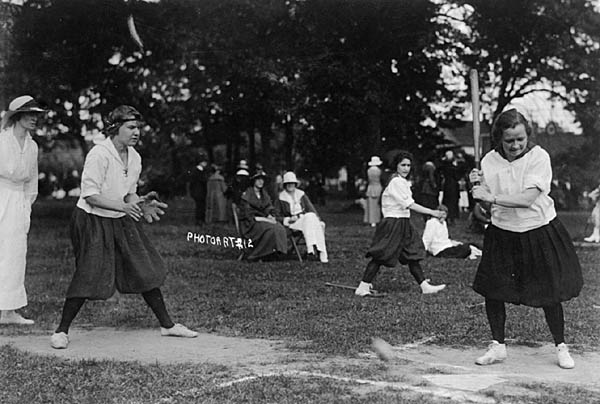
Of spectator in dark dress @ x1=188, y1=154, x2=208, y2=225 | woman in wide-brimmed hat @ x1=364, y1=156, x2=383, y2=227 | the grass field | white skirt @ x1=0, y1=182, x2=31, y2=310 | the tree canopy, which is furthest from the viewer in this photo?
woman in wide-brimmed hat @ x1=364, y1=156, x2=383, y2=227

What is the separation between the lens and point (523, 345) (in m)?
6.14

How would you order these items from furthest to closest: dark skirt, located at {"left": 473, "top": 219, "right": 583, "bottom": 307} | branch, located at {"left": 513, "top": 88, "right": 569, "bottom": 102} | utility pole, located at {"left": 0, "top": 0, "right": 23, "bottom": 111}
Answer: branch, located at {"left": 513, "top": 88, "right": 569, "bottom": 102}, utility pole, located at {"left": 0, "top": 0, "right": 23, "bottom": 111}, dark skirt, located at {"left": 473, "top": 219, "right": 583, "bottom": 307}

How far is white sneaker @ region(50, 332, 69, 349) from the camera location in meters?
6.04

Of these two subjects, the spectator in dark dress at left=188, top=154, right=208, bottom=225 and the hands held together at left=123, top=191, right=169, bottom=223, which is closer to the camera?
the hands held together at left=123, top=191, right=169, bottom=223

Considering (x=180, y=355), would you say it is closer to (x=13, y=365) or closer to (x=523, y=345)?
(x=13, y=365)

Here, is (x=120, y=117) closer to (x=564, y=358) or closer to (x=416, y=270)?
(x=564, y=358)

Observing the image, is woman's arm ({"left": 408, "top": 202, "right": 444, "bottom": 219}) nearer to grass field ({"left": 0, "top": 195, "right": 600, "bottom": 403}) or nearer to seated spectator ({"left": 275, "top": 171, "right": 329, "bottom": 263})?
grass field ({"left": 0, "top": 195, "right": 600, "bottom": 403})

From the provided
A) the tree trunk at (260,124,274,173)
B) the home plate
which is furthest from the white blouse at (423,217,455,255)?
the tree trunk at (260,124,274,173)

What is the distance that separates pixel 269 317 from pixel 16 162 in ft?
8.55

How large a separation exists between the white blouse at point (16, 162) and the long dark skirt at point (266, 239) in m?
5.66

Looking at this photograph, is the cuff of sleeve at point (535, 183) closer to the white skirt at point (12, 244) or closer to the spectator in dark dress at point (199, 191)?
the white skirt at point (12, 244)

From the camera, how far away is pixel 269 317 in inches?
292

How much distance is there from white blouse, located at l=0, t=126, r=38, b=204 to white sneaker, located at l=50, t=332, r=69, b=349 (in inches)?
68.3

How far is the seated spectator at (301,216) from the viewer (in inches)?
501
